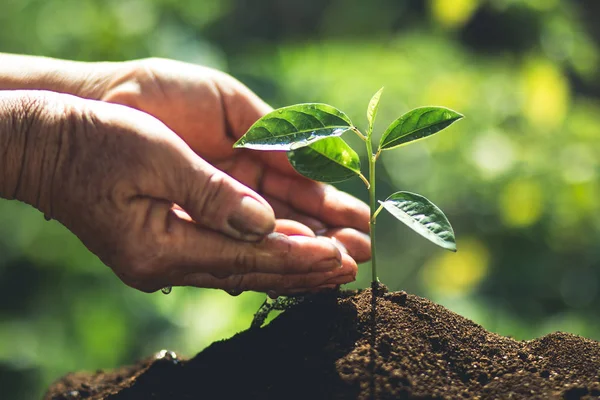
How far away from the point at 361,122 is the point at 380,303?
2426 mm

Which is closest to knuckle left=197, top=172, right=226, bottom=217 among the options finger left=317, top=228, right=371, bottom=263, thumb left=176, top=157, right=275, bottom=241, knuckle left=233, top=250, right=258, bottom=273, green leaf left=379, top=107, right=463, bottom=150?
thumb left=176, top=157, right=275, bottom=241

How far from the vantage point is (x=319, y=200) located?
5.84ft

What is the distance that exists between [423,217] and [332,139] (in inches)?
9.8

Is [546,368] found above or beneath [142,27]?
beneath

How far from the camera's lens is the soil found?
1194mm

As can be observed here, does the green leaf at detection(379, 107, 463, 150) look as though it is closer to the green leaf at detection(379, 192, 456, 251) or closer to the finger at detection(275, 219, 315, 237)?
the green leaf at detection(379, 192, 456, 251)

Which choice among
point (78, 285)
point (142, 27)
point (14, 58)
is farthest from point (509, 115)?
point (14, 58)

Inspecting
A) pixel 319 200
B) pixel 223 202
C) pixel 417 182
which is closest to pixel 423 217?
pixel 223 202

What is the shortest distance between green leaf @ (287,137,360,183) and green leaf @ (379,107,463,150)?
8 cm

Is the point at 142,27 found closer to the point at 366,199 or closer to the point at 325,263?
the point at 366,199

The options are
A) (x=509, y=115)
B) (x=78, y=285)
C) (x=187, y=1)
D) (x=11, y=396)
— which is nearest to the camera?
(x=11, y=396)

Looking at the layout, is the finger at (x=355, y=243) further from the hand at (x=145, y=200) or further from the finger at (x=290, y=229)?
the hand at (x=145, y=200)

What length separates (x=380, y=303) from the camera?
4.50ft

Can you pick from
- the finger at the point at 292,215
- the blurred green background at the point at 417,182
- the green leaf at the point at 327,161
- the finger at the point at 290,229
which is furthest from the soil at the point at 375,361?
the blurred green background at the point at 417,182
